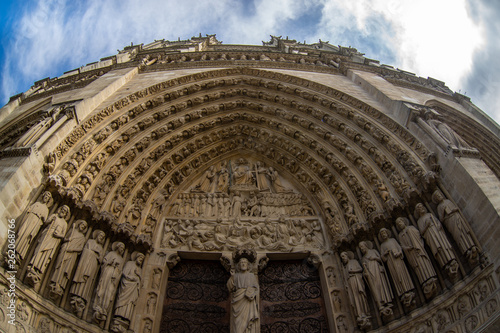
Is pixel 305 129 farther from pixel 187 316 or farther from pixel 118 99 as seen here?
pixel 187 316

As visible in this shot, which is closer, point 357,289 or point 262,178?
point 357,289

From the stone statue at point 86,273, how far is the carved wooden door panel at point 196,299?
5.13 ft

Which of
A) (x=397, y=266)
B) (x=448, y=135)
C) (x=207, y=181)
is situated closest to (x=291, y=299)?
(x=397, y=266)

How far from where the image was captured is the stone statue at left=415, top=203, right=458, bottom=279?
553cm

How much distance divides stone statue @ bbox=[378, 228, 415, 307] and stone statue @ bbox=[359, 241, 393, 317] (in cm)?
13

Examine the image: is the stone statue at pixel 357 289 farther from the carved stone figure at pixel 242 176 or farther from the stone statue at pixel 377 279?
the carved stone figure at pixel 242 176

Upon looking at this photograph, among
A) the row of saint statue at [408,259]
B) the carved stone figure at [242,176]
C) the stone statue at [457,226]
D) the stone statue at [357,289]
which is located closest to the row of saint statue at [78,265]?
the carved stone figure at [242,176]

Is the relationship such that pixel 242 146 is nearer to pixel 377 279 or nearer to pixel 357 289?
pixel 357 289

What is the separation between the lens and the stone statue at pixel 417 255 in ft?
18.4

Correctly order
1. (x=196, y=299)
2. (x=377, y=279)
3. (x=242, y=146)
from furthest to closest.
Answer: (x=242, y=146), (x=196, y=299), (x=377, y=279)

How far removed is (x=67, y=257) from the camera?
19.1ft

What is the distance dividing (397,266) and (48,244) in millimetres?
5346

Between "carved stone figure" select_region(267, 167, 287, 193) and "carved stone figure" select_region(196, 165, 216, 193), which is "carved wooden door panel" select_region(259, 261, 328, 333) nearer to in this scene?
"carved stone figure" select_region(267, 167, 287, 193)

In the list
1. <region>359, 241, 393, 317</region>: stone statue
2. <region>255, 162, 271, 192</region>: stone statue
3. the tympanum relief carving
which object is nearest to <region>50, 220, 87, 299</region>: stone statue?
the tympanum relief carving
